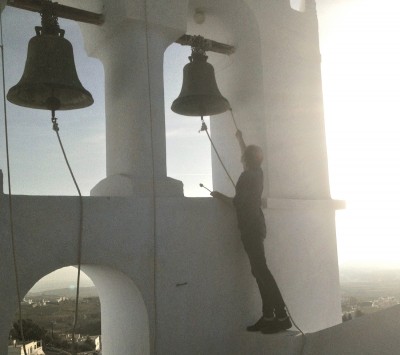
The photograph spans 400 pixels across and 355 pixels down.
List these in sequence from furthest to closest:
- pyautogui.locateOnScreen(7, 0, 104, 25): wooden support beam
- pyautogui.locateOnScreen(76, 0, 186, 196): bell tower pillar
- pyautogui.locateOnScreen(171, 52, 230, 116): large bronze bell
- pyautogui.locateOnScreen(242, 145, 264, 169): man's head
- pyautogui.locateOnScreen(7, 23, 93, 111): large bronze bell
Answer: pyautogui.locateOnScreen(171, 52, 230, 116): large bronze bell
pyautogui.locateOnScreen(242, 145, 264, 169): man's head
pyautogui.locateOnScreen(76, 0, 186, 196): bell tower pillar
pyautogui.locateOnScreen(7, 0, 104, 25): wooden support beam
pyautogui.locateOnScreen(7, 23, 93, 111): large bronze bell

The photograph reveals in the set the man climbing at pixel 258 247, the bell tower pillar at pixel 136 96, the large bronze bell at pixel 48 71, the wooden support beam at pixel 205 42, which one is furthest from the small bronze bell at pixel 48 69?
the man climbing at pixel 258 247

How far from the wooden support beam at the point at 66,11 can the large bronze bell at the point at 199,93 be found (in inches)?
37.2

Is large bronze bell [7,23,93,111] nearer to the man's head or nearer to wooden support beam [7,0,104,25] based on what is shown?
wooden support beam [7,0,104,25]

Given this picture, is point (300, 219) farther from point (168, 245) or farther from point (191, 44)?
point (191, 44)

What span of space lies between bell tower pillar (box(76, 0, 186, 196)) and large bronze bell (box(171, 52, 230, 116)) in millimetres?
440

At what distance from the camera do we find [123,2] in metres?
4.12

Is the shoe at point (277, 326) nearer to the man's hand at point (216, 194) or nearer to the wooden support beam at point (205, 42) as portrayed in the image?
the man's hand at point (216, 194)

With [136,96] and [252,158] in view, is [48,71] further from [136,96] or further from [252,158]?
[252,158]

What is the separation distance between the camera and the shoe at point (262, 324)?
416 centimetres

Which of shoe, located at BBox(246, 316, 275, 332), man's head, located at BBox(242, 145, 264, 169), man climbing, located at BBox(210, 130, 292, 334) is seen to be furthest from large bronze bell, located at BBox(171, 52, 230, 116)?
shoe, located at BBox(246, 316, 275, 332)

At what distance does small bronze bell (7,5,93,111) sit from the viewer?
3.85 metres

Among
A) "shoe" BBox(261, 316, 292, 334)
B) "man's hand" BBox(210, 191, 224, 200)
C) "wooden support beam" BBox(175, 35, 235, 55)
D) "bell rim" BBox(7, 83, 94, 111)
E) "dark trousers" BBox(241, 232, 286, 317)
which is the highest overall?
"wooden support beam" BBox(175, 35, 235, 55)

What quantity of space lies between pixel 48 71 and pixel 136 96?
28.3 inches

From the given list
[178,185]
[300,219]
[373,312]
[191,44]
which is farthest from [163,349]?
[191,44]
